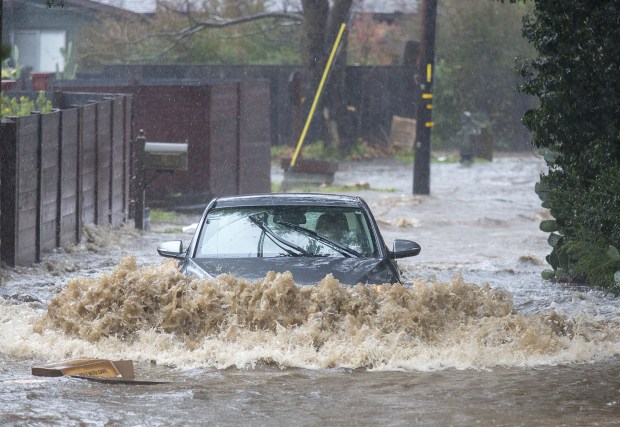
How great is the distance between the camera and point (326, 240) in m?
10.6

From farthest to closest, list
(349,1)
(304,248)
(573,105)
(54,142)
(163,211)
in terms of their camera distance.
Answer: (349,1), (163,211), (54,142), (573,105), (304,248)

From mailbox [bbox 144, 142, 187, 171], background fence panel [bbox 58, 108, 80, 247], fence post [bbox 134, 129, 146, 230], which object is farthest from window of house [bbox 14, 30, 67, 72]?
background fence panel [bbox 58, 108, 80, 247]

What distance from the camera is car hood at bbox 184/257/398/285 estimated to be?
32.5 ft

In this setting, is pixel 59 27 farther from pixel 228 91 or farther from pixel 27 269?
pixel 27 269

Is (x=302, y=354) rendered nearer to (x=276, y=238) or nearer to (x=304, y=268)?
(x=304, y=268)

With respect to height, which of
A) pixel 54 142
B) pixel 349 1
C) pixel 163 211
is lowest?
pixel 163 211

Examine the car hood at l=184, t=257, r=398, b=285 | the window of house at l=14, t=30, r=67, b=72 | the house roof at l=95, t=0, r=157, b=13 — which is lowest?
the car hood at l=184, t=257, r=398, b=285

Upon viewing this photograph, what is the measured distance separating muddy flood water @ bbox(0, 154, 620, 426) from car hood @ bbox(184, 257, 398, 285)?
15 centimetres

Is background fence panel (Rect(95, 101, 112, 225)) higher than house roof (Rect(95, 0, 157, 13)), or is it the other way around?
house roof (Rect(95, 0, 157, 13))

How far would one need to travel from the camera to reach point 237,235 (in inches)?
421

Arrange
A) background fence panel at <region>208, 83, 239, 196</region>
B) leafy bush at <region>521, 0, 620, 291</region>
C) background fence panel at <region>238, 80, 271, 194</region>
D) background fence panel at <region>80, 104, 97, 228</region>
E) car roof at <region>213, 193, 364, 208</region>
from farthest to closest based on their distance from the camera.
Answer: background fence panel at <region>238, 80, 271, 194</region>, background fence panel at <region>208, 83, 239, 196</region>, background fence panel at <region>80, 104, 97, 228</region>, leafy bush at <region>521, 0, 620, 291</region>, car roof at <region>213, 193, 364, 208</region>

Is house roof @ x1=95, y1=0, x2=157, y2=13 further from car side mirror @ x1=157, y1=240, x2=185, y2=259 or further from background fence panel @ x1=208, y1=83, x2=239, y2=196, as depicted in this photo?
car side mirror @ x1=157, y1=240, x2=185, y2=259

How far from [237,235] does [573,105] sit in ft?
13.7

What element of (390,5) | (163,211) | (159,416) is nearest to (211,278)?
(159,416)
